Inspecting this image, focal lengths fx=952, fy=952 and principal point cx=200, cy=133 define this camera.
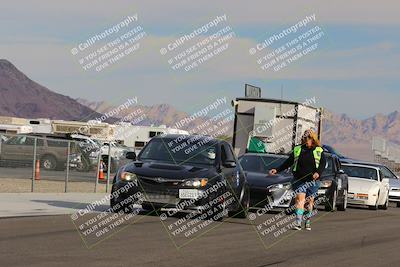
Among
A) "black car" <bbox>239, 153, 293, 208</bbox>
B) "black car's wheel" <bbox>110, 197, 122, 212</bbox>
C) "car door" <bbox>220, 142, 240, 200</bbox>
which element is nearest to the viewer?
"black car's wheel" <bbox>110, 197, 122, 212</bbox>

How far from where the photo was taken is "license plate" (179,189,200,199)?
1638 cm

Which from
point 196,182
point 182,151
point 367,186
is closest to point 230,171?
point 182,151

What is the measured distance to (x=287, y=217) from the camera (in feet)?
64.3

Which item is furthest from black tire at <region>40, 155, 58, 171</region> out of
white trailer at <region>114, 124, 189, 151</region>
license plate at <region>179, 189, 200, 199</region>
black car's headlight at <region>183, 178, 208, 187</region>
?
white trailer at <region>114, 124, 189, 151</region>

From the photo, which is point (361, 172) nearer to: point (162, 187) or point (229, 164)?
point (229, 164)

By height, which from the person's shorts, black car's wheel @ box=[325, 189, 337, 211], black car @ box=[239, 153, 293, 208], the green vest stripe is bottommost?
black car's wheel @ box=[325, 189, 337, 211]

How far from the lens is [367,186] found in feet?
88.9

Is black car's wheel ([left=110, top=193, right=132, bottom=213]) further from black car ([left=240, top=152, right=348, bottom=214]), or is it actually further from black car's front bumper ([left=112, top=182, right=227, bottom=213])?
black car ([left=240, top=152, right=348, bottom=214])

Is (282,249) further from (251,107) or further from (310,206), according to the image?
(251,107)

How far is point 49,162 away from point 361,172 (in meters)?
9.34

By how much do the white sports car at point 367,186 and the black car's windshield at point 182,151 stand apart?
9906 mm

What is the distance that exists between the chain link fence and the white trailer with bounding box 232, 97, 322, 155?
5.89 m

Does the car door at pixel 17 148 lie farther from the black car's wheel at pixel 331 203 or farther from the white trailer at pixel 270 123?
the white trailer at pixel 270 123

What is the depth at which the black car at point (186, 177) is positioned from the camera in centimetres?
1642
